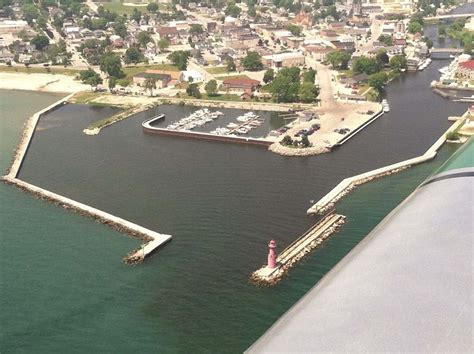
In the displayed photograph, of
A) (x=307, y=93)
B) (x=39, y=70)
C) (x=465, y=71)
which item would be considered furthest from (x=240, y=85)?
(x=39, y=70)

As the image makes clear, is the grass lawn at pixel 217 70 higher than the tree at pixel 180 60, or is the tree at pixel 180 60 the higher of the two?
the tree at pixel 180 60

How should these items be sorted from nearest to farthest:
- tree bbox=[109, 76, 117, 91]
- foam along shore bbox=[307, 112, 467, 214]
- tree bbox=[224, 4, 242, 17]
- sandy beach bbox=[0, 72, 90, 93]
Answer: foam along shore bbox=[307, 112, 467, 214] → tree bbox=[109, 76, 117, 91] → sandy beach bbox=[0, 72, 90, 93] → tree bbox=[224, 4, 242, 17]

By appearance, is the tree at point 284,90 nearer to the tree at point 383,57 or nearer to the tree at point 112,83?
the tree at point 383,57

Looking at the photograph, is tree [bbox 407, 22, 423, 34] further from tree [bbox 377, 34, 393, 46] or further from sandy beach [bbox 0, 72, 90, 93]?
sandy beach [bbox 0, 72, 90, 93]

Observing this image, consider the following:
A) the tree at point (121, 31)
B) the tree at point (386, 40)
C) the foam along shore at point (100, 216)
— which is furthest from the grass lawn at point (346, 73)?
the tree at point (121, 31)

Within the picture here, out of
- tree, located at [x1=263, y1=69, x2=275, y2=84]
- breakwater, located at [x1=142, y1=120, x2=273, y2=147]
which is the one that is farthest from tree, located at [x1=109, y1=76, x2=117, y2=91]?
tree, located at [x1=263, y1=69, x2=275, y2=84]

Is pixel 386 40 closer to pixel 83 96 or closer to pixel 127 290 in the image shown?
pixel 83 96
